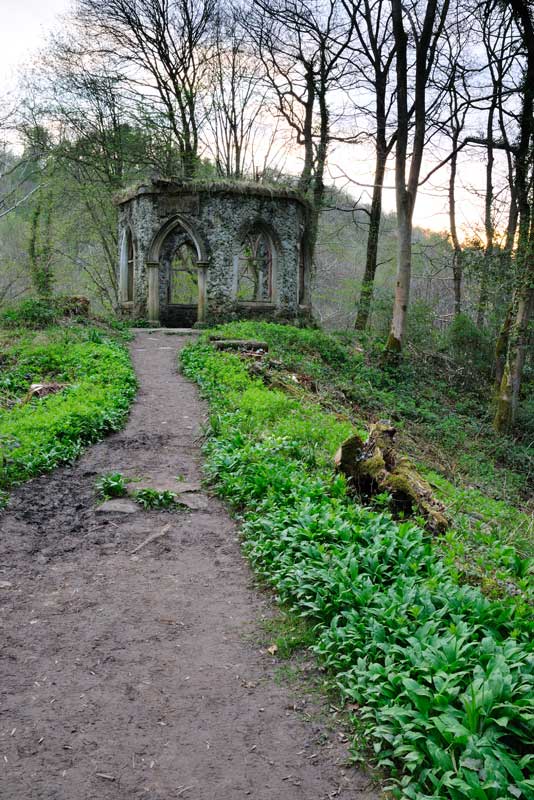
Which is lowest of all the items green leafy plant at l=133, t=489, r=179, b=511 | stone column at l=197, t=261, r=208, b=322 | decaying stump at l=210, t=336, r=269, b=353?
green leafy plant at l=133, t=489, r=179, b=511

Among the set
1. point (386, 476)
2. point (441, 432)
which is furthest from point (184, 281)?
point (386, 476)

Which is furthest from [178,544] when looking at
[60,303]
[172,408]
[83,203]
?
[83,203]

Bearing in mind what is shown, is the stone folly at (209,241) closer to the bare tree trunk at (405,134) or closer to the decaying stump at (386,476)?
the bare tree trunk at (405,134)

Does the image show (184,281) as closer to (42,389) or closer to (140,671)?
(42,389)

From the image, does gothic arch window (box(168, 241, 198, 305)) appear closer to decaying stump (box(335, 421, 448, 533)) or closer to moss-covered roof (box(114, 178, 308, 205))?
moss-covered roof (box(114, 178, 308, 205))

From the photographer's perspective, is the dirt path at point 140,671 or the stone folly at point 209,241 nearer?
the dirt path at point 140,671

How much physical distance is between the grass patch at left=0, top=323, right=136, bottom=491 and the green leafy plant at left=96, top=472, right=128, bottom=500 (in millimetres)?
918

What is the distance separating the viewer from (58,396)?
9406 mm

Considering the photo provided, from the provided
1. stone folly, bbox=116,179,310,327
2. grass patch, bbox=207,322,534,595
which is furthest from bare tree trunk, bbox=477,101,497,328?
stone folly, bbox=116,179,310,327

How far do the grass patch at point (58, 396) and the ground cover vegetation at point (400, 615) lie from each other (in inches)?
74.8

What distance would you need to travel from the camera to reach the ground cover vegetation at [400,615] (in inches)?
106

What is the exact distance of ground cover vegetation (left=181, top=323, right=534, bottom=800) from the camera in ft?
8.82

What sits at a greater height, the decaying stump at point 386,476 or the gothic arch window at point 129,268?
the gothic arch window at point 129,268

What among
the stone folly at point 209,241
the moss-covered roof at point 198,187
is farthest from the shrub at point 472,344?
the moss-covered roof at point 198,187
